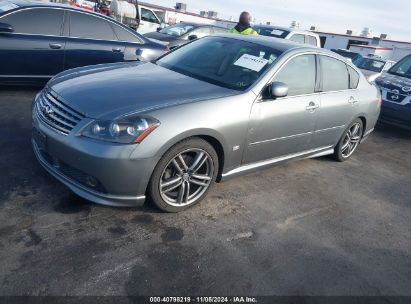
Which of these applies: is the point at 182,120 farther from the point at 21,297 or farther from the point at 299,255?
the point at 21,297

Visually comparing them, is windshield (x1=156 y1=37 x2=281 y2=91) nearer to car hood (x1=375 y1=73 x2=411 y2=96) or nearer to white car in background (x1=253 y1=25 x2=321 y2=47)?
car hood (x1=375 y1=73 x2=411 y2=96)

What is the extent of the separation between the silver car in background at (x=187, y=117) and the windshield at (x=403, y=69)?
14.8 feet

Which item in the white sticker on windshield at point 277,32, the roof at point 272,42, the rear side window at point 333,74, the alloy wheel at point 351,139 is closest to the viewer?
the roof at point 272,42

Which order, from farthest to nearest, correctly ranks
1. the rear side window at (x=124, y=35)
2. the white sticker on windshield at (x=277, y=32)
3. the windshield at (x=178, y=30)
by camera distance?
the windshield at (x=178, y=30) < the white sticker on windshield at (x=277, y=32) < the rear side window at (x=124, y=35)

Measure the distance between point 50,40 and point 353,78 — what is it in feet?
15.3

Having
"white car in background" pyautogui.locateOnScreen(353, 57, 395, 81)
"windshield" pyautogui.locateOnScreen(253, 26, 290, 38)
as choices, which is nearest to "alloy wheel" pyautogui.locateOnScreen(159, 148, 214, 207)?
"windshield" pyautogui.locateOnScreen(253, 26, 290, 38)

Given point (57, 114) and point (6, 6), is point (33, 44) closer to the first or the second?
point (6, 6)

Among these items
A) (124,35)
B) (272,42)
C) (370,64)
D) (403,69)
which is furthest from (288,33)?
(272,42)

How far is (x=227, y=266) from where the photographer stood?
283 centimetres

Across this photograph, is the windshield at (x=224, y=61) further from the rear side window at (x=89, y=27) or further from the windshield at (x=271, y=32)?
the windshield at (x=271, y=32)

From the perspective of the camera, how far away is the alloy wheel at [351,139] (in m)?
5.42

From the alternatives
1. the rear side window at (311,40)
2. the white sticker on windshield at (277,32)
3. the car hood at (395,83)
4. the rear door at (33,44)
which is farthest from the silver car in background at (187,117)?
the rear side window at (311,40)

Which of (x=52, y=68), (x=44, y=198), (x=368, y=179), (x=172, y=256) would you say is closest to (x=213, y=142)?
(x=172, y=256)

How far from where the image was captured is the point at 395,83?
25.7ft
